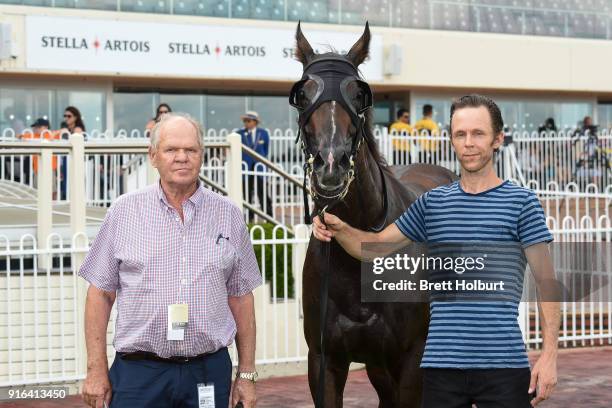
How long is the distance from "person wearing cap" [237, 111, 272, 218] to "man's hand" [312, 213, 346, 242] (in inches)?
345

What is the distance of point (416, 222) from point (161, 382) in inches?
46.0

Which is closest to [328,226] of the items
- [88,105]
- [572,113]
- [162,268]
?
[162,268]

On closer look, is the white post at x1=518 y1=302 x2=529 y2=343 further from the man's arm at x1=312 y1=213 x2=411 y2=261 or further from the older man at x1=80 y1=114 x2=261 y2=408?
the older man at x1=80 y1=114 x2=261 y2=408

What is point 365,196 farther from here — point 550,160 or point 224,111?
point 224,111

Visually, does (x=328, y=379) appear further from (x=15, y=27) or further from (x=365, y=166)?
(x=15, y=27)

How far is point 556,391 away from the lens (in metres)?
8.55

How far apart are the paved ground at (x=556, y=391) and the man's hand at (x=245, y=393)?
4.04 m

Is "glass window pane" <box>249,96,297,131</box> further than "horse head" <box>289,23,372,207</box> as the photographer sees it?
Yes

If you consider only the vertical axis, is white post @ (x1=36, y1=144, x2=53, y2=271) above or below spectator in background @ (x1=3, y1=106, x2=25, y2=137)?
below

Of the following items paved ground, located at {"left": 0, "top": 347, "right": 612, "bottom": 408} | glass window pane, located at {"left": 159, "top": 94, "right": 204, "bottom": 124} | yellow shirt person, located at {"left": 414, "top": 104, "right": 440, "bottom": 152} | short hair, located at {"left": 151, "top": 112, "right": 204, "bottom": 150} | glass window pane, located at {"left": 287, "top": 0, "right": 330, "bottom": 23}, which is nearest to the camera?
short hair, located at {"left": 151, "top": 112, "right": 204, "bottom": 150}

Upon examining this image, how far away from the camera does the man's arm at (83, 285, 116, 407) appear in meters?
3.96

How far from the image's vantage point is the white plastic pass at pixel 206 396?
3949 mm

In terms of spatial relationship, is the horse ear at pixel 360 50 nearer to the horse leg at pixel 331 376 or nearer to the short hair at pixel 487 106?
the short hair at pixel 487 106

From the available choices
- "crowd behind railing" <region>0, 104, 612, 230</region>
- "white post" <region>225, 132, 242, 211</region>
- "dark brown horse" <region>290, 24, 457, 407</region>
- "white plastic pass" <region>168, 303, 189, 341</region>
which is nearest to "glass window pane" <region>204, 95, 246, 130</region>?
"crowd behind railing" <region>0, 104, 612, 230</region>
